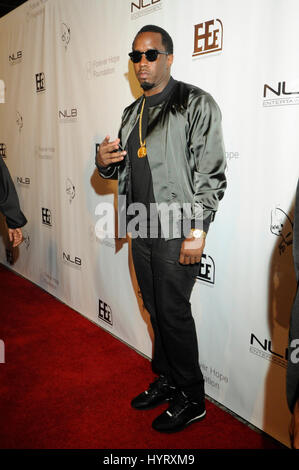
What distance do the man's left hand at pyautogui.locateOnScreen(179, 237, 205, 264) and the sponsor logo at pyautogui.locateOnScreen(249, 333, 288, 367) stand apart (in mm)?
541

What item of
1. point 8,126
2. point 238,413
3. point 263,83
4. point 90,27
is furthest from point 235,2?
point 8,126

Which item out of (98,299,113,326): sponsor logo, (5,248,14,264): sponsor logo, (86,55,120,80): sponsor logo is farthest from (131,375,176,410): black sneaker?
(5,248,14,264): sponsor logo

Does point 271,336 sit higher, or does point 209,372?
point 271,336

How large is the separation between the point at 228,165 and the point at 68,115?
1776mm

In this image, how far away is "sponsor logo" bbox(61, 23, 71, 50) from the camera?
3.06m

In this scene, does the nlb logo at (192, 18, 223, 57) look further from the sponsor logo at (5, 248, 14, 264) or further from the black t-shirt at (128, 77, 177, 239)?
the sponsor logo at (5, 248, 14, 264)

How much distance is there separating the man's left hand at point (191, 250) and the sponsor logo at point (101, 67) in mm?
1498

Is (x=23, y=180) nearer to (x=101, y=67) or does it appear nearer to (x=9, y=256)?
(x=9, y=256)

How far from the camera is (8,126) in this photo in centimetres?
437

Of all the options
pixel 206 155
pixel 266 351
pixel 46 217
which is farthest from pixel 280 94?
pixel 46 217

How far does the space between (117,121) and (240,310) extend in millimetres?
1521

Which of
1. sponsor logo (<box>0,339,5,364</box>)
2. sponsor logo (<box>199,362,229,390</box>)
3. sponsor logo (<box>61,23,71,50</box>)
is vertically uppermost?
sponsor logo (<box>61,23,71,50</box>)

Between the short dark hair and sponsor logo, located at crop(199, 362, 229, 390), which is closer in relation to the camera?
the short dark hair
